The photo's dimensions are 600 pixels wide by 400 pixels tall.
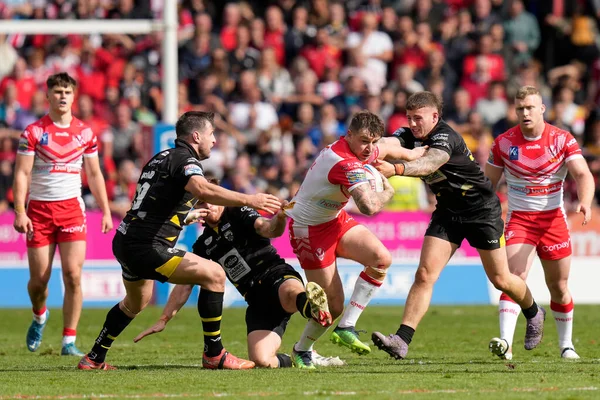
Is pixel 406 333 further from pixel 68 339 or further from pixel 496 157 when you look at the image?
pixel 68 339

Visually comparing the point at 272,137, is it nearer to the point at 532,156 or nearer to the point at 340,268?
the point at 340,268

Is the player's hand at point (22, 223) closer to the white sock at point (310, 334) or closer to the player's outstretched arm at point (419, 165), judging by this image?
the white sock at point (310, 334)

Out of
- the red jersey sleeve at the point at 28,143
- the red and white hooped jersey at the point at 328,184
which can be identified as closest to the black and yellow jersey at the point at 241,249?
the red and white hooped jersey at the point at 328,184

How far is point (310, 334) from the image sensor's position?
1009cm

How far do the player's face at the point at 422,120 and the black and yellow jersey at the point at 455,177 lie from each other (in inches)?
2.4

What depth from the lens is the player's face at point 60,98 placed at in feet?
38.8

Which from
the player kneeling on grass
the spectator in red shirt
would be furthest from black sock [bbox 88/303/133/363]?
the spectator in red shirt

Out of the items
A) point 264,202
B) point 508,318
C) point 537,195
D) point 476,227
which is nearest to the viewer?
point 264,202

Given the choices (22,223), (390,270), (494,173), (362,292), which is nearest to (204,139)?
(362,292)

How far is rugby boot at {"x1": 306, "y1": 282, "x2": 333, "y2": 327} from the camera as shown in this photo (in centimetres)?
930

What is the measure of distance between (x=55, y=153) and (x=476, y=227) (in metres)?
4.66

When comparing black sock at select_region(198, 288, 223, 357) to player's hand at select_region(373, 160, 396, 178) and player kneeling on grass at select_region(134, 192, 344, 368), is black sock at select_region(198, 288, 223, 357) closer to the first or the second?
player kneeling on grass at select_region(134, 192, 344, 368)

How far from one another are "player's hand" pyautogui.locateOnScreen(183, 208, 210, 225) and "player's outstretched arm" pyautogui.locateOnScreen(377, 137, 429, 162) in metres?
1.72

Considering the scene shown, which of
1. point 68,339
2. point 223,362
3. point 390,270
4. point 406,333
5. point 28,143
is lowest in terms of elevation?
point 390,270
